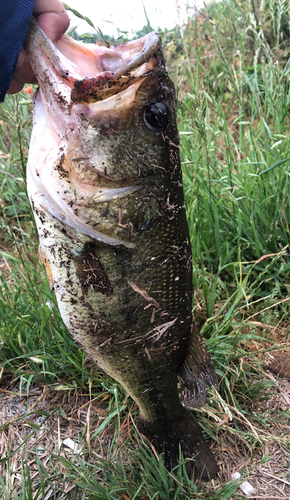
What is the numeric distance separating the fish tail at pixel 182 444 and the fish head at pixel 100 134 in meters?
0.93

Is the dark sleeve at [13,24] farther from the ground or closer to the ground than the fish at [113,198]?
farther from the ground

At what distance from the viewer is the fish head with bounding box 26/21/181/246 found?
117 centimetres

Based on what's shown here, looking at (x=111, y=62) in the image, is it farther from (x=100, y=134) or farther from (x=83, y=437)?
(x=83, y=437)

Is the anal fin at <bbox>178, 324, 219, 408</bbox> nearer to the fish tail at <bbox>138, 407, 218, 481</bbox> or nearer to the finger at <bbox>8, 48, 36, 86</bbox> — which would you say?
the fish tail at <bbox>138, 407, 218, 481</bbox>

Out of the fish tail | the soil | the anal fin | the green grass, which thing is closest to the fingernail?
the green grass

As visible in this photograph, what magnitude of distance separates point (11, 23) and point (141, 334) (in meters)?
1.18

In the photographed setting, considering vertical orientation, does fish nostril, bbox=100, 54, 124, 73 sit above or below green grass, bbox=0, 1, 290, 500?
above

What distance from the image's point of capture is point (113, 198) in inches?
48.2

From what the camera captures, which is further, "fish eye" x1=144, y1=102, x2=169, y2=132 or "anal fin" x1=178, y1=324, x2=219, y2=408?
"anal fin" x1=178, y1=324, x2=219, y2=408

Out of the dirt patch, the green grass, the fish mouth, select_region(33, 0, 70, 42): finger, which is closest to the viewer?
the fish mouth

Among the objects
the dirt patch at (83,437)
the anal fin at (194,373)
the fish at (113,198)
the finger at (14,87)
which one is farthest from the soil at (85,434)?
the finger at (14,87)

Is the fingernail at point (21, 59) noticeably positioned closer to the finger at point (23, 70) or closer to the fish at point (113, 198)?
the finger at point (23, 70)

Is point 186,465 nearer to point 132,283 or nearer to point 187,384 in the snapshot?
point 187,384

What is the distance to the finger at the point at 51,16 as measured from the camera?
4.17ft
